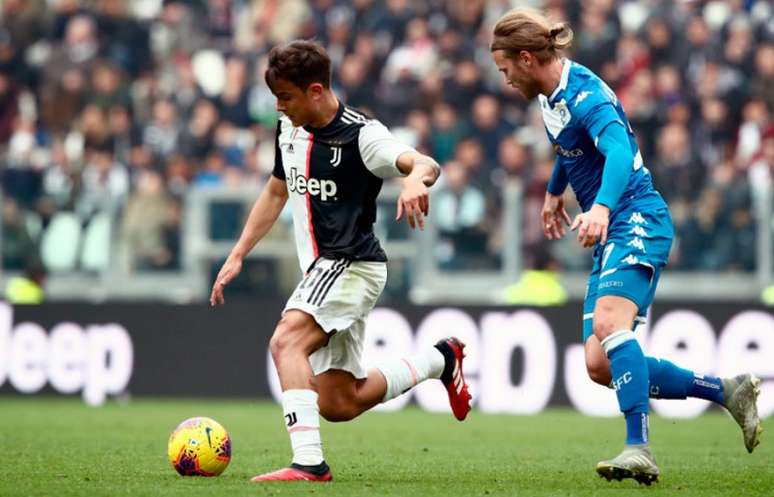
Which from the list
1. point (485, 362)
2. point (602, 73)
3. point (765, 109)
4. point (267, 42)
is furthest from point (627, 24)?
point (485, 362)

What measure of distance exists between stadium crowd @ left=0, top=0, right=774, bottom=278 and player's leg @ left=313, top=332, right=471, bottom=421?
21.4ft

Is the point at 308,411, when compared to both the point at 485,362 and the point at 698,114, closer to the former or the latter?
the point at 485,362

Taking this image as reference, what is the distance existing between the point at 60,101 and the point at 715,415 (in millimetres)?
9755

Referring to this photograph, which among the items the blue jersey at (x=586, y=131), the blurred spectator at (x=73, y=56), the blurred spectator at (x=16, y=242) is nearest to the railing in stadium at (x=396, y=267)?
the blurred spectator at (x=16, y=242)

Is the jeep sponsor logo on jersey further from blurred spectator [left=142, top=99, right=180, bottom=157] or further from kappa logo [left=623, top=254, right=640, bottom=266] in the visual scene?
blurred spectator [left=142, top=99, right=180, bottom=157]

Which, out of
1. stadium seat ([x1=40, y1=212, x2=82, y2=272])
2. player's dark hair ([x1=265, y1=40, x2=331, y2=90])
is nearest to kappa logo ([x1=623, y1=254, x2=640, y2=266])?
player's dark hair ([x1=265, y1=40, x2=331, y2=90])

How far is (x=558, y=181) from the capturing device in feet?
27.3

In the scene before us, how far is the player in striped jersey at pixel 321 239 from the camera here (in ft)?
24.3

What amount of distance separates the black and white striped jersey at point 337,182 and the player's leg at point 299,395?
0.40 m

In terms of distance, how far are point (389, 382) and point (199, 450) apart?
118 cm

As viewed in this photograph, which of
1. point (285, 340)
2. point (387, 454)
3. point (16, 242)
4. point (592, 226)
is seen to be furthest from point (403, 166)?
point (16, 242)

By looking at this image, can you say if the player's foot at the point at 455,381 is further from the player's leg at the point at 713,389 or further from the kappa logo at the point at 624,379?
the kappa logo at the point at 624,379

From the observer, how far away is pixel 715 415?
14391mm

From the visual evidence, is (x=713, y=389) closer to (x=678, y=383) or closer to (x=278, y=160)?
(x=678, y=383)
